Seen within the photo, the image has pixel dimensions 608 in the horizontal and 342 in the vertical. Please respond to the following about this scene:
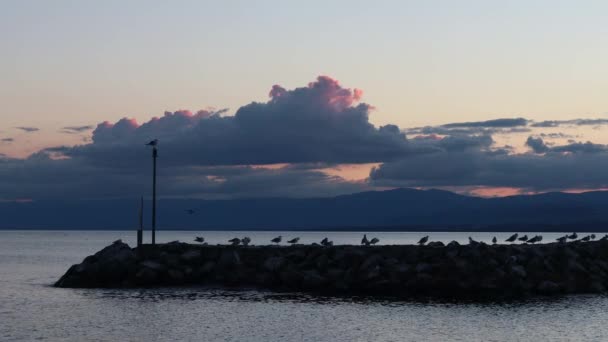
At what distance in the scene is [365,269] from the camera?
59.3m

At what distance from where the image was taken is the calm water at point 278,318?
138 ft

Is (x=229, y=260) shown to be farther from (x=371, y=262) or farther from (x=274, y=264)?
(x=371, y=262)

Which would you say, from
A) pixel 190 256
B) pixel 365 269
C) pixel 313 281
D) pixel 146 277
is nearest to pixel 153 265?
pixel 146 277

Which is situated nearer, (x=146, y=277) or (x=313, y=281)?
(x=313, y=281)

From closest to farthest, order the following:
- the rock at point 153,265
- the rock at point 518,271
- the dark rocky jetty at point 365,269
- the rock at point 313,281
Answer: the dark rocky jetty at point 365,269
the rock at point 518,271
the rock at point 313,281
the rock at point 153,265

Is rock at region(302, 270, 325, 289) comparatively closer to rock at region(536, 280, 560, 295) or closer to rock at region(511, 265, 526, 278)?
rock at region(511, 265, 526, 278)

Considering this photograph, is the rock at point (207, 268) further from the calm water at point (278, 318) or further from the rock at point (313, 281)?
the rock at point (313, 281)

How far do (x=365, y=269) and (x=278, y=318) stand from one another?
45.2 feet

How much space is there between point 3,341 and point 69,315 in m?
8.09

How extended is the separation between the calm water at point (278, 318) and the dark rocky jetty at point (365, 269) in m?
2.72

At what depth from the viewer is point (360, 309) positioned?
165 feet

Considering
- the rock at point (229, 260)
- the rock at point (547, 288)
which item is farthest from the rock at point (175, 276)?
the rock at point (547, 288)

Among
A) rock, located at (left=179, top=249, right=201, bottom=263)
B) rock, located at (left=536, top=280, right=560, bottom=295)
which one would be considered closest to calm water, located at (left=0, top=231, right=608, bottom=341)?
rock, located at (left=536, top=280, right=560, bottom=295)

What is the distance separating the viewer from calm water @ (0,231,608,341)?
42.0 metres
